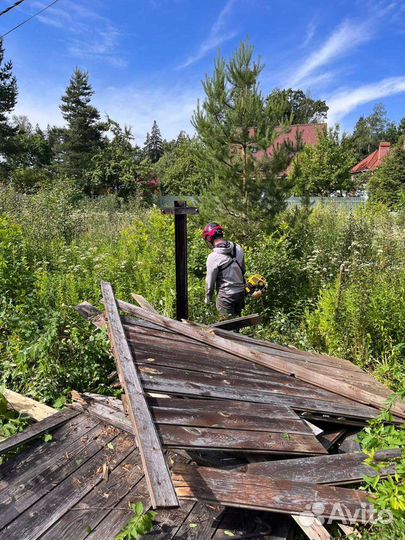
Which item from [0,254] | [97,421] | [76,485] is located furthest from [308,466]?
[0,254]

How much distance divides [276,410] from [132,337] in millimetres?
1229

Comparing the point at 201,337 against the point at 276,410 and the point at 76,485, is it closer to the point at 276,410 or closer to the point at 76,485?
the point at 276,410

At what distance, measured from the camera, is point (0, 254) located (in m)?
4.89

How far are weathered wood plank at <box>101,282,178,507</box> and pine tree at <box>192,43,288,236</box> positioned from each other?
19.1 feet

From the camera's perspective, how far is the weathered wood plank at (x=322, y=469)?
2139 millimetres

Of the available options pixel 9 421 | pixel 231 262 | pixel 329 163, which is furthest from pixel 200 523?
pixel 329 163

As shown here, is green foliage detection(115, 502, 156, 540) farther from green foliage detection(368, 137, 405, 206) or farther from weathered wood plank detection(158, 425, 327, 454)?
green foliage detection(368, 137, 405, 206)

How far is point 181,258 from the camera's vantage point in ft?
13.1

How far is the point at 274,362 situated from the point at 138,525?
1.55 metres

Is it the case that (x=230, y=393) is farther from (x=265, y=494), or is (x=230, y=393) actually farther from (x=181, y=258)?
(x=181, y=258)

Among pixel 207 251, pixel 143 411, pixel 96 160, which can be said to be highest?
pixel 96 160

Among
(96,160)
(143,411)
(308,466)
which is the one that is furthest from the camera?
(96,160)

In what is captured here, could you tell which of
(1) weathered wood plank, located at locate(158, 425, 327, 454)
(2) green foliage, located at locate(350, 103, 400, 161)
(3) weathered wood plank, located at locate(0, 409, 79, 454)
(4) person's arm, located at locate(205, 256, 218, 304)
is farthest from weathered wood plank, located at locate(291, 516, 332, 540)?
(2) green foliage, located at locate(350, 103, 400, 161)

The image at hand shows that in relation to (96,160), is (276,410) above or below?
below
